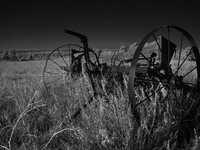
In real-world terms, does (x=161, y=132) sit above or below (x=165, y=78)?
below

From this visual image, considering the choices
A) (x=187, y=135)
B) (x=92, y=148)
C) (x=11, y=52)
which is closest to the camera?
(x=92, y=148)

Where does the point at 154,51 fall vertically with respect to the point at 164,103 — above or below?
above

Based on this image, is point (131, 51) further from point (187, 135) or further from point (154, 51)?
point (187, 135)

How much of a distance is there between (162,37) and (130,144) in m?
2.20

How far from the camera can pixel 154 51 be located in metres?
3.48

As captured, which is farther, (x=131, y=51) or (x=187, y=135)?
(x=131, y=51)

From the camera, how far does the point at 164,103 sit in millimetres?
2488

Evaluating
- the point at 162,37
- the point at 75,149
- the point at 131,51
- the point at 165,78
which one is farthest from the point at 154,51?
the point at 75,149

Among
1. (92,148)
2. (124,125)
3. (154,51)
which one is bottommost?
(92,148)

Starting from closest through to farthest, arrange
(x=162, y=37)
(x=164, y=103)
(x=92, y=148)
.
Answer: (x=92, y=148) → (x=164, y=103) → (x=162, y=37)

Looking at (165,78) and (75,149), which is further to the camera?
(165,78)

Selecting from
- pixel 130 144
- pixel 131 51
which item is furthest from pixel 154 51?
pixel 130 144

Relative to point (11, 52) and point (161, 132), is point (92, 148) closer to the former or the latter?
point (161, 132)

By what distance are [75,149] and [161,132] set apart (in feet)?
3.53
